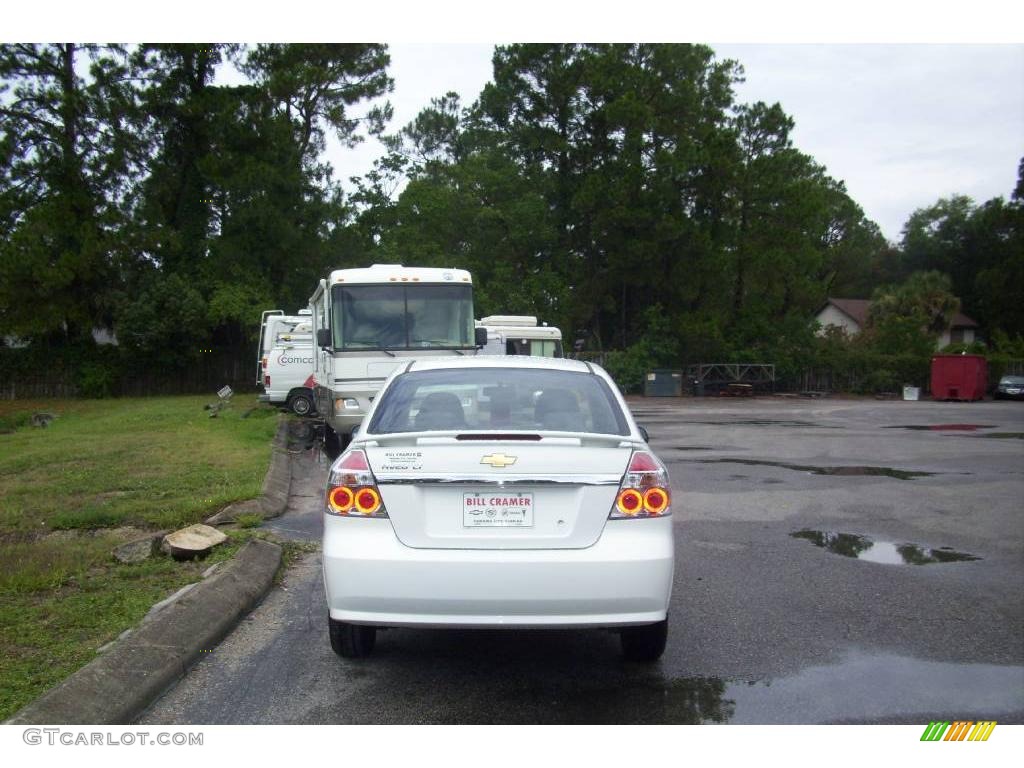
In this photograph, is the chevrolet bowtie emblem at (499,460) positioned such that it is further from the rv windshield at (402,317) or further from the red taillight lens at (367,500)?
the rv windshield at (402,317)

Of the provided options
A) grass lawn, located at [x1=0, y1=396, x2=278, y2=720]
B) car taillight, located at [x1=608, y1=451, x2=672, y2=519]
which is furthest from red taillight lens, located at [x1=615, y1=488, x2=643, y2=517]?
grass lawn, located at [x1=0, y1=396, x2=278, y2=720]

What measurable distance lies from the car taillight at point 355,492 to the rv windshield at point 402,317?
10.4 metres

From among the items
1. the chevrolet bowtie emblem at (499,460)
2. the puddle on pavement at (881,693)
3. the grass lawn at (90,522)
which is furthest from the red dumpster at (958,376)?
the chevrolet bowtie emblem at (499,460)

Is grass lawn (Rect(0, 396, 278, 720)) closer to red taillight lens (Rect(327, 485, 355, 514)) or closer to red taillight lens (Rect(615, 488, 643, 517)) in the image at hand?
red taillight lens (Rect(327, 485, 355, 514))

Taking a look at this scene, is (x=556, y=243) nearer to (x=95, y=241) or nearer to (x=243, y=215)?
(x=243, y=215)

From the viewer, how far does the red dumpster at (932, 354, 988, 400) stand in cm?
3894

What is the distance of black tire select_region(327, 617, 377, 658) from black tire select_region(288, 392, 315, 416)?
746 inches

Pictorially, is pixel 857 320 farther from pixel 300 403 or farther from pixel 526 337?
pixel 300 403

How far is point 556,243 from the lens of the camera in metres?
46.0

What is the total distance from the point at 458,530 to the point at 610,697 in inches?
44.5

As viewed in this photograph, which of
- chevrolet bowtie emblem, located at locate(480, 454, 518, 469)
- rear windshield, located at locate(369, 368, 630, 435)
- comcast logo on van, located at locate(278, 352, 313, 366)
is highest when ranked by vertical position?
rear windshield, located at locate(369, 368, 630, 435)

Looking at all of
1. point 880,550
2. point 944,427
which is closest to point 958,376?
point 944,427

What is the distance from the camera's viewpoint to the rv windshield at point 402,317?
15.2 meters

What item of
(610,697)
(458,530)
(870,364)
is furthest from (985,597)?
(870,364)
